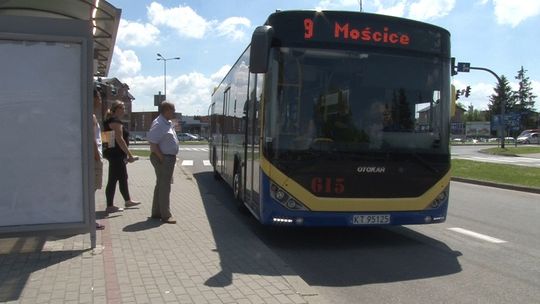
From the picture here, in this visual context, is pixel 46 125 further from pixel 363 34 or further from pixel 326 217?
pixel 363 34

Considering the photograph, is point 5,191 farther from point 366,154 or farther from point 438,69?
point 438,69

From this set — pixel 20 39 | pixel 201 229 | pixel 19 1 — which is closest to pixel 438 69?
pixel 201 229

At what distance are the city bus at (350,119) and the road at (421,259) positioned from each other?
540 millimetres

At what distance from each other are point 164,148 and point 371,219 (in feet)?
10.9

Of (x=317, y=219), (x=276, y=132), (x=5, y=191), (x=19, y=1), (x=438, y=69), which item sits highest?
(x=19, y=1)

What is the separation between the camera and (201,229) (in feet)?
27.2

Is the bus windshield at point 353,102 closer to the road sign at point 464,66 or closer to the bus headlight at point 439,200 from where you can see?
the bus headlight at point 439,200

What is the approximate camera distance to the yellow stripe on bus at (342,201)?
7.10 m

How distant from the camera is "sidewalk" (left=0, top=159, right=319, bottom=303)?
4.95m

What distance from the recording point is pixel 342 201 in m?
7.20

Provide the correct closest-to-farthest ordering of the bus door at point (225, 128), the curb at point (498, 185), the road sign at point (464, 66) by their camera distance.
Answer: the bus door at point (225, 128) → the curb at point (498, 185) → the road sign at point (464, 66)

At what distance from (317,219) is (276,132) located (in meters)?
1.24

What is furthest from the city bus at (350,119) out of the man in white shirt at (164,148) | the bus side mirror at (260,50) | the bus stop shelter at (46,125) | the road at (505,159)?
the road at (505,159)

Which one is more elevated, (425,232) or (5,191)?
(5,191)
